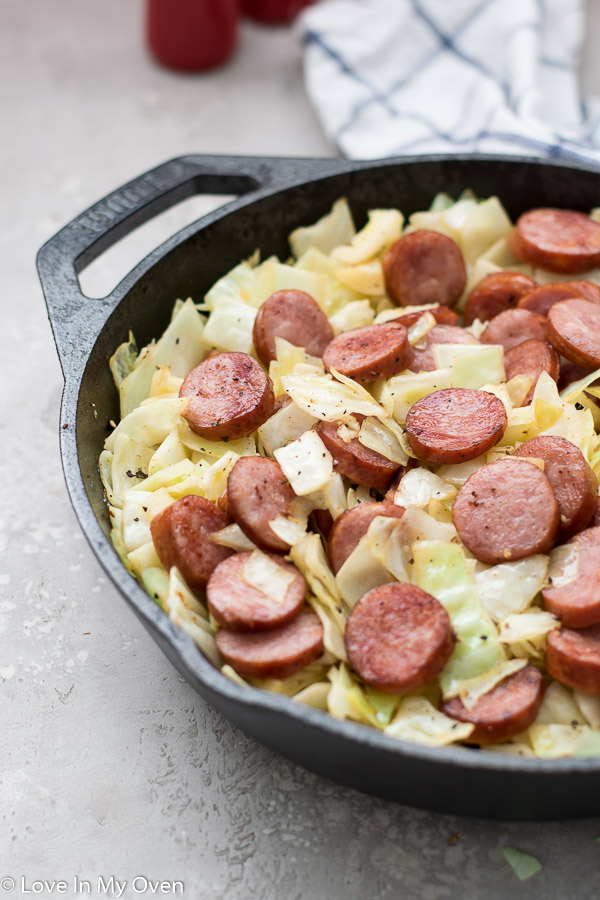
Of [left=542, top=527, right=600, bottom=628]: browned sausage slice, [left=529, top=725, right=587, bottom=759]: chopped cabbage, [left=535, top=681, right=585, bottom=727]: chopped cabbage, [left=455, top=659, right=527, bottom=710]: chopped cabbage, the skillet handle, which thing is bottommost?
[left=535, top=681, right=585, bottom=727]: chopped cabbage

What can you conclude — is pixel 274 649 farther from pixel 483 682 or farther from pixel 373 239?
pixel 373 239

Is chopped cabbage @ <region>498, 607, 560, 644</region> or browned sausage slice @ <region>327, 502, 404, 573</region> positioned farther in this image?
browned sausage slice @ <region>327, 502, 404, 573</region>

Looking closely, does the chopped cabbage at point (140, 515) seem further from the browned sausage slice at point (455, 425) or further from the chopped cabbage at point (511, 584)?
the chopped cabbage at point (511, 584)

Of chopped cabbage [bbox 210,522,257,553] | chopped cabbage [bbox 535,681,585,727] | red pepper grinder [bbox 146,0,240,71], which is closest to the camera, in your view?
chopped cabbage [bbox 535,681,585,727]

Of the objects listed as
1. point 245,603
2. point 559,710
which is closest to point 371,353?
point 245,603

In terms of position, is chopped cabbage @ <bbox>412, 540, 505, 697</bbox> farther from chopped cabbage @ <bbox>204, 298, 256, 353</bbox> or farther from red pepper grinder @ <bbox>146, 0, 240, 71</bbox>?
red pepper grinder @ <bbox>146, 0, 240, 71</bbox>

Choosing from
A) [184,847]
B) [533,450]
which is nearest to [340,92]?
[533,450]

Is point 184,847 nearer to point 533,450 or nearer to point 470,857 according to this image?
point 470,857

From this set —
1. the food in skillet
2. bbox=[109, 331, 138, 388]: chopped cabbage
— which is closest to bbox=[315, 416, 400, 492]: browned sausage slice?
the food in skillet
